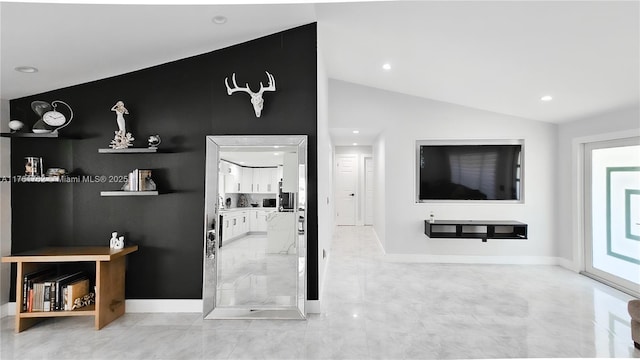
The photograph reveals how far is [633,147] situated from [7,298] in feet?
23.3

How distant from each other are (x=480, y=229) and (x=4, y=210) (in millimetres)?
6036

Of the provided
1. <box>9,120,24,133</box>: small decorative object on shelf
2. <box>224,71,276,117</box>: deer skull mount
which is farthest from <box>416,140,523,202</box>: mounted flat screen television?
<box>9,120,24,133</box>: small decorative object on shelf

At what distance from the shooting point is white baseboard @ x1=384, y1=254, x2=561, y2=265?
16.8 feet

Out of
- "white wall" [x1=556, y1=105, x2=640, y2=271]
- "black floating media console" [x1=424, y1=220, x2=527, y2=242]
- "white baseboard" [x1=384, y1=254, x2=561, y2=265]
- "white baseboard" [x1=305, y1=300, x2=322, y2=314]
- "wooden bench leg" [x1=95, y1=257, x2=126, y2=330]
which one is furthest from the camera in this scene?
"white baseboard" [x1=384, y1=254, x2=561, y2=265]

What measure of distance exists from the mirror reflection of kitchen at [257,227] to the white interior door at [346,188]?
19.8 ft

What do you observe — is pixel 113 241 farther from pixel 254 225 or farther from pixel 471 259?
pixel 471 259

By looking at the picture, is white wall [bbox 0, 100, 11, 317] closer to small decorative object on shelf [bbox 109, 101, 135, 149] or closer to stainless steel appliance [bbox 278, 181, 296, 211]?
small decorative object on shelf [bbox 109, 101, 135, 149]

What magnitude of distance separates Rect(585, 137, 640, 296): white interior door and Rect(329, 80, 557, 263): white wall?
0.60m

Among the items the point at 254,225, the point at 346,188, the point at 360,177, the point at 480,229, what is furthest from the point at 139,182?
the point at 360,177

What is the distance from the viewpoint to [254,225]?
10.9ft

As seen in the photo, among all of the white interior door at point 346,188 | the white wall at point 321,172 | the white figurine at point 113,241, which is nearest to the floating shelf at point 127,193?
the white figurine at point 113,241

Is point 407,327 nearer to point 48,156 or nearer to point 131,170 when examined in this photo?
point 131,170

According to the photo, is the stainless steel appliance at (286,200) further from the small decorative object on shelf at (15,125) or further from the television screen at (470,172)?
the television screen at (470,172)

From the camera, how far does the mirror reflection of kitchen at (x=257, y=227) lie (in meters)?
3.21
